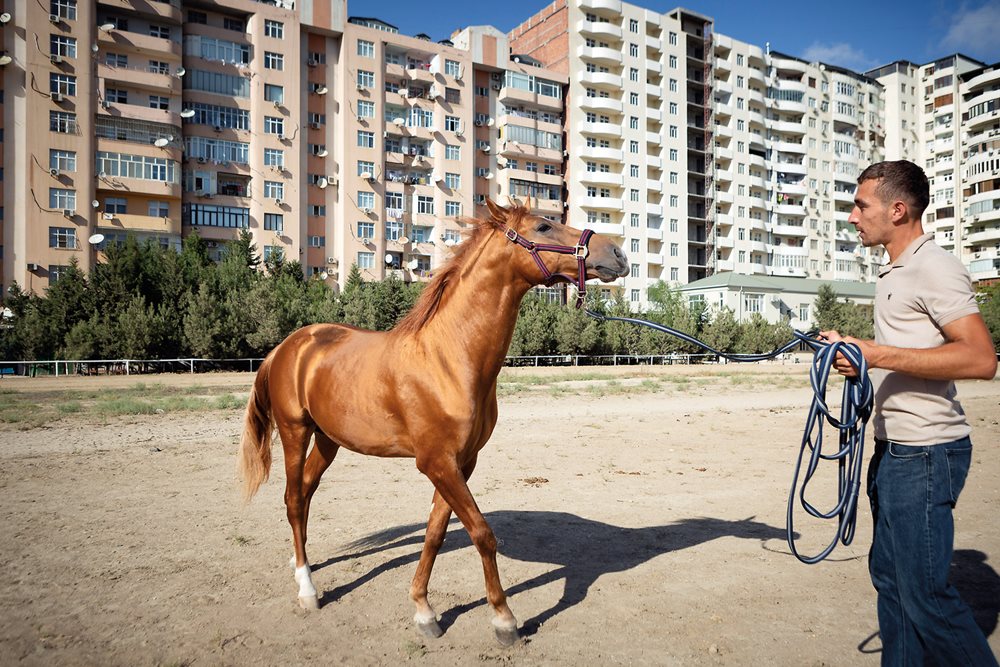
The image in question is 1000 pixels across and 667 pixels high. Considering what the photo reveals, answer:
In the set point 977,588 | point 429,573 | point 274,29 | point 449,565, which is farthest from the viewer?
point 274,29

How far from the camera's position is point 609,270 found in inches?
161

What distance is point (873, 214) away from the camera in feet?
9.99

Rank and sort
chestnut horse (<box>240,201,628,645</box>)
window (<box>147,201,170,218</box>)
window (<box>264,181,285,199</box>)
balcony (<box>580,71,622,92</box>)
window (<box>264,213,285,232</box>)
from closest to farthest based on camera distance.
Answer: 1. chestnut horse (<box>240,201,628,645</box>)
2. window (<box>147,201,170,218</box>)
3. window (<box>264,181,285,199</box>)
4. window (<box>264,213,285,232</box>)
5. balcony (<box>580,71,622,92</box>)

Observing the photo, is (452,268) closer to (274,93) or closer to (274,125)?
(274,125)

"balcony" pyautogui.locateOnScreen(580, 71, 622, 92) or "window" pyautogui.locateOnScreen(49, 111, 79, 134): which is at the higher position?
"balcony" pyautogui.locateOnScreen(580, 71, 622, 92)

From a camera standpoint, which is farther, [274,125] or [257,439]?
[274,125]

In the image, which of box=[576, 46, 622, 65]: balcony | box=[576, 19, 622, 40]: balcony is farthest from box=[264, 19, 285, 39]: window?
box=[576, 19, 622, 40]: balcony

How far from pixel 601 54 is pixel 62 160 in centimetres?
5134

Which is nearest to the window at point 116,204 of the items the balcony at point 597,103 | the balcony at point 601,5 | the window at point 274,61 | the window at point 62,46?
the window at point 62,46

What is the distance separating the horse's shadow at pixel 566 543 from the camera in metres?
5.21

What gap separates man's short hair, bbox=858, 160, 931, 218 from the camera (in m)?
2.92

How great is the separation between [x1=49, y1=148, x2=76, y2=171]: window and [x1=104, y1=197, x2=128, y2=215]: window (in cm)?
307

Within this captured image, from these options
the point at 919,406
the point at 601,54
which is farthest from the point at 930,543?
the point at 601,54

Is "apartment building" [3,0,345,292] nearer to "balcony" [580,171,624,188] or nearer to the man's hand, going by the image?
"balcony" [580,171,624,188]
